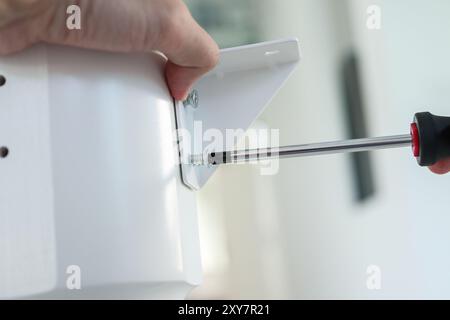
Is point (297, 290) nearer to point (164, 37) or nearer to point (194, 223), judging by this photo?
point (194, 223)

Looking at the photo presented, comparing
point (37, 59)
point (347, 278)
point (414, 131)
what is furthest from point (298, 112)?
point (37, 59)

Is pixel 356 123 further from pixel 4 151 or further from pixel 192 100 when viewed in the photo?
pixel 4 151

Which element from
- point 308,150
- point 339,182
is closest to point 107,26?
point 308,150

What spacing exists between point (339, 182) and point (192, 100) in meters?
0.37

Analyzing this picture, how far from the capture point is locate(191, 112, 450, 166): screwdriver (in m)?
0.35

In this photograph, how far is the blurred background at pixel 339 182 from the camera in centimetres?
65

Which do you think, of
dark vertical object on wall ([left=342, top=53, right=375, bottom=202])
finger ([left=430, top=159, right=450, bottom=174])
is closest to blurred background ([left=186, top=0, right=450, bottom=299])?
dark vertical object on wall ([left=342, top=53, right=375, bottom=202])

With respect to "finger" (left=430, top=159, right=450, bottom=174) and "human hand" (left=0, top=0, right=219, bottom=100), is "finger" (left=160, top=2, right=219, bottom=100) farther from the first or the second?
"finger" (left=430, top=159, right=450, bottom=174)

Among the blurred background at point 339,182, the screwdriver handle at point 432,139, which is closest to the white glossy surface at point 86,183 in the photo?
the screwdriver handle at point 432,139

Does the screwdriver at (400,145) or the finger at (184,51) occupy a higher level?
the finger at (184,51)

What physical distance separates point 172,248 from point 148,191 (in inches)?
2.0

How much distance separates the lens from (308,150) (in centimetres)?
38

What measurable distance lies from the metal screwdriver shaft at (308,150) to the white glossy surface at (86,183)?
6cm

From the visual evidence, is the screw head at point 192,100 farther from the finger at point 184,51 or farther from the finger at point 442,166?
the finger at point 442,166
